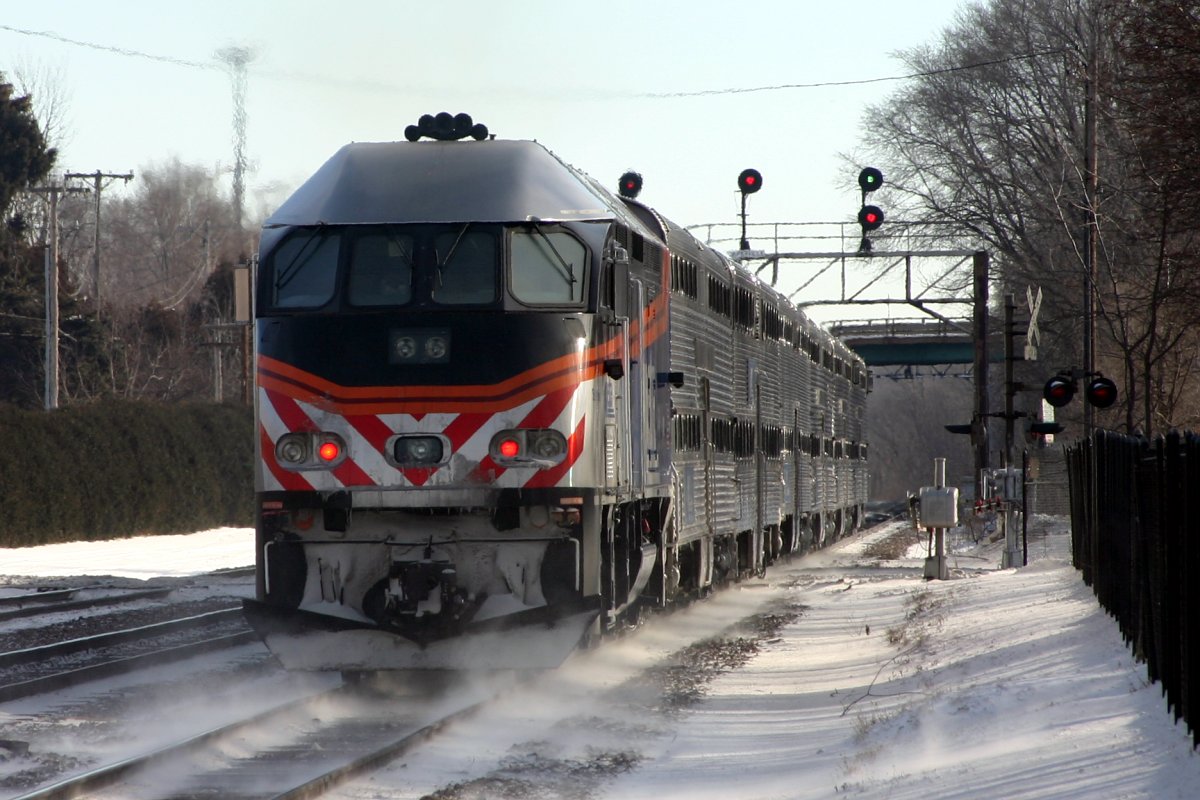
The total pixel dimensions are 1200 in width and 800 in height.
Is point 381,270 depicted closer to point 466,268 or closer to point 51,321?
point 466,268

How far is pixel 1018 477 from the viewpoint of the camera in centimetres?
2444

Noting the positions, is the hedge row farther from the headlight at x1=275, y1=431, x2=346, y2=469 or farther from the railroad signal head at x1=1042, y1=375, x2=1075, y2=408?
the headlight at x1=275, y1=431, x2=346, y2=469

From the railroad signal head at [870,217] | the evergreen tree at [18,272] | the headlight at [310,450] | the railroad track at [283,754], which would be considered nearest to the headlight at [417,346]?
the headlight at [310,450]

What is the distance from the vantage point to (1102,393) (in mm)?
21297

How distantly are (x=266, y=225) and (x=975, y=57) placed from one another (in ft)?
135

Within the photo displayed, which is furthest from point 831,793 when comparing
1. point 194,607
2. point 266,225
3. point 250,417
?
point 250,417

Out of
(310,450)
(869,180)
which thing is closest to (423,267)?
(310,450)

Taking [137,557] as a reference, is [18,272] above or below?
above

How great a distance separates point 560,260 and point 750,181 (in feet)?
53.5

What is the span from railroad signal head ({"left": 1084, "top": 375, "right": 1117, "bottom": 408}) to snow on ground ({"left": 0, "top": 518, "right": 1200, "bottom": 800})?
13.9 ft

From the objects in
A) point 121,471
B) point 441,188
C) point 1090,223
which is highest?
point 1090,223

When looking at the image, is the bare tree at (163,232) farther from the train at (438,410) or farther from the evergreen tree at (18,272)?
the train at (438,410)

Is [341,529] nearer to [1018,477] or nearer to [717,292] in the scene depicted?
[717,292]

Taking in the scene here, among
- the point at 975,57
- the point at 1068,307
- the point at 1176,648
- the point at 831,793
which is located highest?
the point at 975,57
